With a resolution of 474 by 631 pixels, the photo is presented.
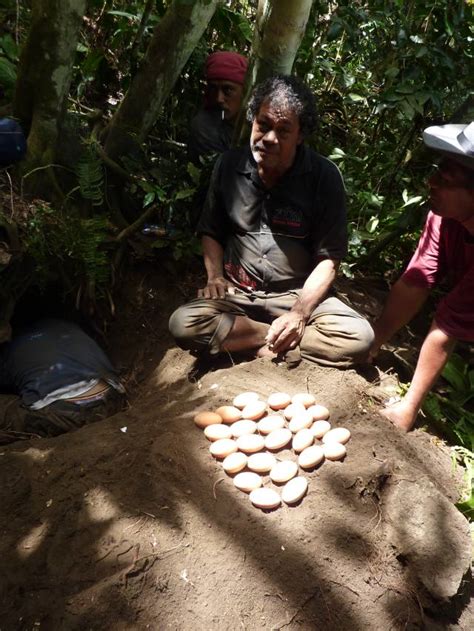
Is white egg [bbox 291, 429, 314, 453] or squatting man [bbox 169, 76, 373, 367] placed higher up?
squatting man [bbox 169, 76, 373, 367]

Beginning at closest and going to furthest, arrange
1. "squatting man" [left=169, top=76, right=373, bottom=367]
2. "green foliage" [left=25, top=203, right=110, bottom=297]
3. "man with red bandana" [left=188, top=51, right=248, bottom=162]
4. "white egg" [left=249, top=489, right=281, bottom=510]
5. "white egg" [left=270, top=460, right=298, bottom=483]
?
"white egg" [left=249, top=489, right=281, bottom=510] → "white egg" [left=270, top=460, right=298, bottom=483] → "squatting man" [left=169, top=76, right=373, bottom=367] → "green foliage" [left=25, top=203, right=110, bottom=297] → "man with red bandana" [left=188, top=51, right=248, bottom=162]

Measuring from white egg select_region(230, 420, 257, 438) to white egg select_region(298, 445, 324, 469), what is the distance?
270 mm

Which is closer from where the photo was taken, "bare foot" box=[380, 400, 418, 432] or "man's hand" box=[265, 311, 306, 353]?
"bare foot" box=[380, 400, 418, 432]

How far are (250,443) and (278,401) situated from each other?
310 mm

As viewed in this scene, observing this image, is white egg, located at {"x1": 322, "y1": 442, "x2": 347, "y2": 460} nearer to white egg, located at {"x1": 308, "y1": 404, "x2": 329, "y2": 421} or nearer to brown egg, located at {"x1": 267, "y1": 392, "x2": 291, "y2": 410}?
white egg, located at {"x1": 308, "y1": 404, "x2": 329, "y2": 421}

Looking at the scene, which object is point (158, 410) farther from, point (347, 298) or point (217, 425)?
point (347, 298)

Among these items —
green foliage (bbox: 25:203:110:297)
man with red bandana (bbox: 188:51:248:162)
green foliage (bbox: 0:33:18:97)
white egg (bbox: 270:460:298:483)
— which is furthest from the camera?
man with red bandana (bbox: 188:51:248:162)

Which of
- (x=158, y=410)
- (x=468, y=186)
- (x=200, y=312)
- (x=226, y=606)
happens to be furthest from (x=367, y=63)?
(x=226, y=606)

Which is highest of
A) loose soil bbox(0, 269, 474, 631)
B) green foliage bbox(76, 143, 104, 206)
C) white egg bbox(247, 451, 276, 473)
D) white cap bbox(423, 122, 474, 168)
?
white cap bbox(423, 122, 474, 168)

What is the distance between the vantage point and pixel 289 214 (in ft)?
10.1

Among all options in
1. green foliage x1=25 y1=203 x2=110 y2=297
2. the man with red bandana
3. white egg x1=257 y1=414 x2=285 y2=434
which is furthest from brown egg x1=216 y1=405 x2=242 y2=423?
the man with red bandana

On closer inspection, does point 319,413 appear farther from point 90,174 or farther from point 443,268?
point 90,174

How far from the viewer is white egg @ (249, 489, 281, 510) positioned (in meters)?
2.19

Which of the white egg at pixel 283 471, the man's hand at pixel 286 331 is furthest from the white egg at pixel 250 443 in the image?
the man's hand at pixel 286 331
